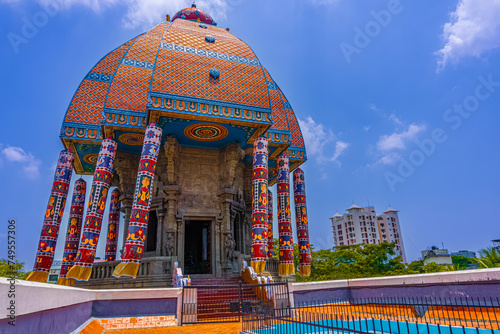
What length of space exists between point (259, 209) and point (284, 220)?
111 inches

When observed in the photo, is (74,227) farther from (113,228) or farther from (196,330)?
(196,330)

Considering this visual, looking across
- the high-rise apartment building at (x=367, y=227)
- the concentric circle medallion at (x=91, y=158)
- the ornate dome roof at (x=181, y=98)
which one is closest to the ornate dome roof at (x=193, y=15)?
the ornate dome roof at (x=181, y=98)

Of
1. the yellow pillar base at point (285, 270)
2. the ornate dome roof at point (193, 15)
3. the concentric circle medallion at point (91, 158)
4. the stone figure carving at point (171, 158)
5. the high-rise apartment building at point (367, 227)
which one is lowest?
the yellow pillar base at point (285, 270)

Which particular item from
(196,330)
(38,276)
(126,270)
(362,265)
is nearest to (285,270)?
(126,270)

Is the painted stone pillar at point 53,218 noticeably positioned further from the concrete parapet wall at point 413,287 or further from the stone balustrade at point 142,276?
the concrete parapet wall at point 413,287

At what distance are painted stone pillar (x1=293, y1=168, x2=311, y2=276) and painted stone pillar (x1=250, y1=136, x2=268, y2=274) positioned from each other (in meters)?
4.09

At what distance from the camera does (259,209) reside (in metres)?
12.4

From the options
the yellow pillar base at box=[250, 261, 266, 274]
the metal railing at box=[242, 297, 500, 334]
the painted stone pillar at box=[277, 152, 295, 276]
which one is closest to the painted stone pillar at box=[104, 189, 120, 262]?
the painted stone pillar at box=[277, 152, 295, 276]

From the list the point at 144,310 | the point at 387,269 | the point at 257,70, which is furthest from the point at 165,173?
the point at 387,269

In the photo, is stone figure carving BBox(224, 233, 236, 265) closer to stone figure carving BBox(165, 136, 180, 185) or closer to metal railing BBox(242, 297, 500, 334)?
stone figure carving BBox(165, 136, 180, 185)

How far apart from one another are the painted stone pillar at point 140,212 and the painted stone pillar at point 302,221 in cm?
790

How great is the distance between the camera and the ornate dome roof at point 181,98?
40.9 ft

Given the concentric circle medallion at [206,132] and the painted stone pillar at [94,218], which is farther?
the concentric circle medallion at [206,132]

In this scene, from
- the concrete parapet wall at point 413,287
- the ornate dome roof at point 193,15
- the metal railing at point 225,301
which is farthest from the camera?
the ornate dome roof at point 193,15
